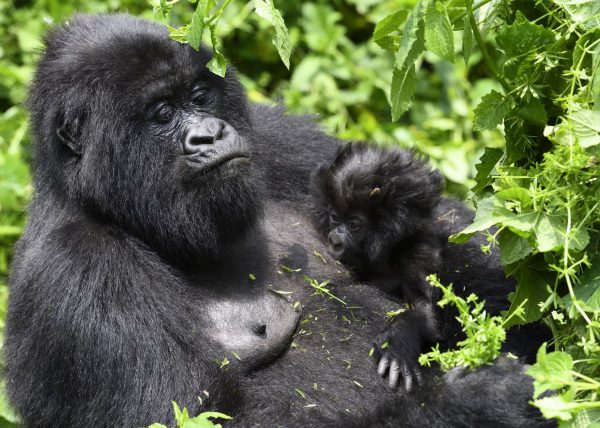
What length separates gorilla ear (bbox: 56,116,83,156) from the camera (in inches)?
145

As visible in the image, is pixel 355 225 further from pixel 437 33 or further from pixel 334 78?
pixel 334 78

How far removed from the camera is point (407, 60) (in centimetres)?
293

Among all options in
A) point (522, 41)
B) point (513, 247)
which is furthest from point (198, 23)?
point (513, 247)

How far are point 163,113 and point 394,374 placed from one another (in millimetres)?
1449

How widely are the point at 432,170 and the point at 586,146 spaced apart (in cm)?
187

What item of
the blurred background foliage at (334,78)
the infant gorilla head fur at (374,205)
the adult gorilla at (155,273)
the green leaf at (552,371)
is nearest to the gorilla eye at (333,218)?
the infant gorilla head fur at (374,205)

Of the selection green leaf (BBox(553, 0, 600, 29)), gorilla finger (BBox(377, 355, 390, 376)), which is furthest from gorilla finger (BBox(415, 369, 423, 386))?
green leaf (BBox(553, 0, 600, 29))

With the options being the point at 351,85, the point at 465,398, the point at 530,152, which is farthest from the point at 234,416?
the point at 351,85

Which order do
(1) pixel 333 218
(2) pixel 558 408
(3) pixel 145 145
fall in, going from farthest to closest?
(1) pixel 333 218 < (3) pixel 145 145 < (2) pixel 558 408

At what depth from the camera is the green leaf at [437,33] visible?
273cm

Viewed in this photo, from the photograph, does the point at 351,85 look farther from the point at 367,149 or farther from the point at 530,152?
the point at 530,152

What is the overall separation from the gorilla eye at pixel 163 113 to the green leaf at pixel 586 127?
174 centimetres

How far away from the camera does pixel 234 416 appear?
3291 millimetres

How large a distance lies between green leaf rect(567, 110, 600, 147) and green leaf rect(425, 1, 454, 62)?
43cm
